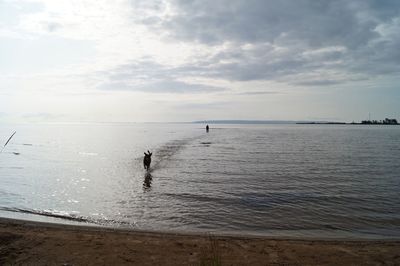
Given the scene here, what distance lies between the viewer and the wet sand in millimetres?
8945

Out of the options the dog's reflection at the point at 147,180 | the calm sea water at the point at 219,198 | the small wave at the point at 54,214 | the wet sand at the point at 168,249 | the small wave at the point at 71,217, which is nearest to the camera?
the wet sand at the point at 168,249

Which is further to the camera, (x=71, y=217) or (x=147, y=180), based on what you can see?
(x=147, y=180)

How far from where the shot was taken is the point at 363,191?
1961cm

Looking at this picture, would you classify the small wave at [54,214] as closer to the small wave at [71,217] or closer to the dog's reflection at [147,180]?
the small wave at [71,217]

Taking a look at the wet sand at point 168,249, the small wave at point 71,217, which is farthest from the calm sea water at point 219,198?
the wet sand at point 168,249

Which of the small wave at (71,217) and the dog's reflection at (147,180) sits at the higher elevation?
the dog's reflection at (147,180)

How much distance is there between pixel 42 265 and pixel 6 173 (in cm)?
2234

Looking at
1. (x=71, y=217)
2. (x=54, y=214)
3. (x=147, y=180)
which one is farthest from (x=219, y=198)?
(x=54, y=214)

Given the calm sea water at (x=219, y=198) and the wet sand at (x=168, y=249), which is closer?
the wet sand at (x=168, y=249)

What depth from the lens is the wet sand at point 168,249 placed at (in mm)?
8945

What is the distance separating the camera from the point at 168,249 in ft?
32.3

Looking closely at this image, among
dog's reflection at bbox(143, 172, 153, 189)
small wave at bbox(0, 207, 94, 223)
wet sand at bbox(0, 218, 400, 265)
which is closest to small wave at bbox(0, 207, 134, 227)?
small wave at bbox(0, 207, 94, 223)

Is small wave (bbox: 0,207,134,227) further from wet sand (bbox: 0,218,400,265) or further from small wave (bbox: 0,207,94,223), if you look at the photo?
wet sand (bbox: 0,218,400,265)

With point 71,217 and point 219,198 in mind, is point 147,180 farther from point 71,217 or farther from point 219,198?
point 71,217
